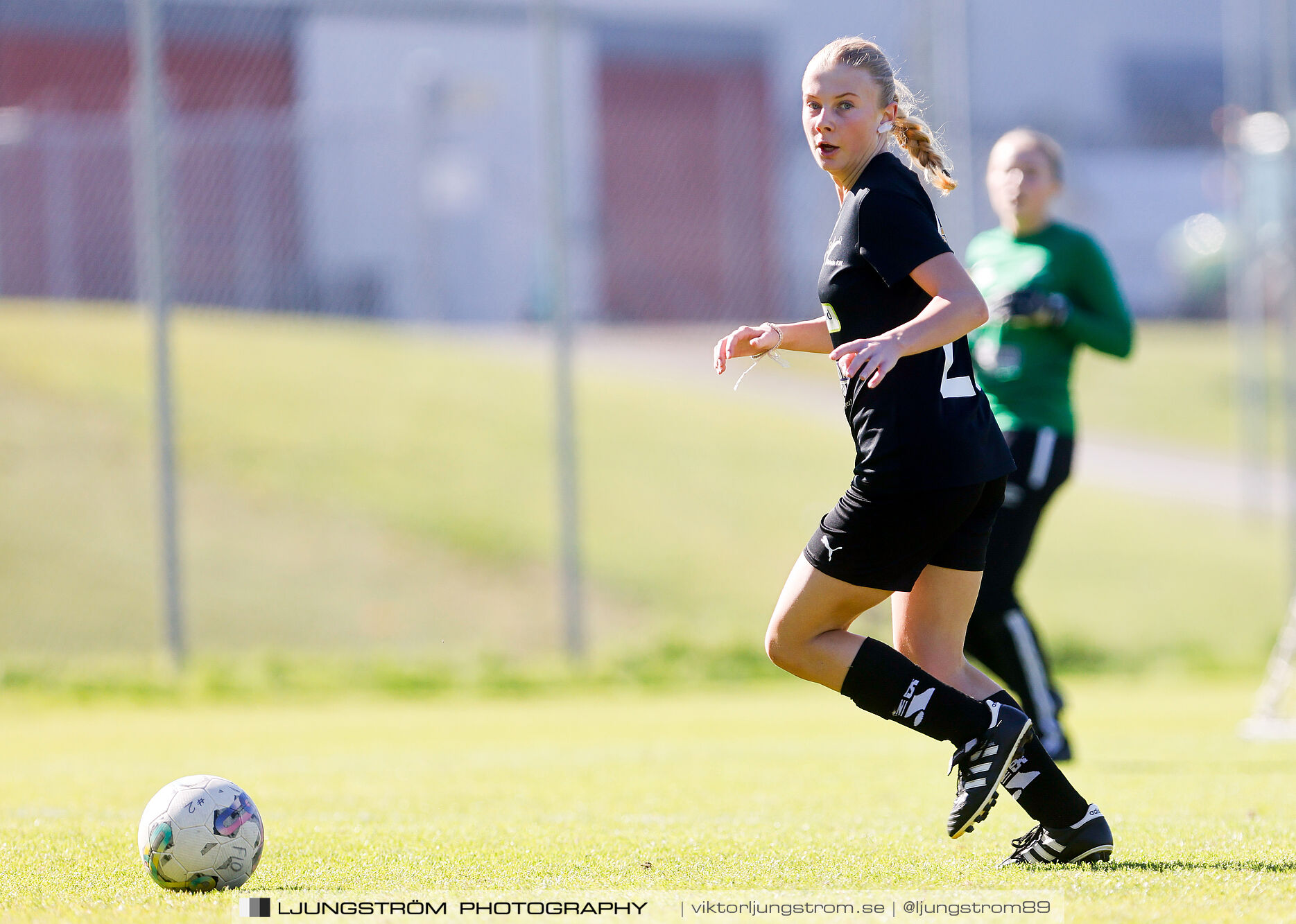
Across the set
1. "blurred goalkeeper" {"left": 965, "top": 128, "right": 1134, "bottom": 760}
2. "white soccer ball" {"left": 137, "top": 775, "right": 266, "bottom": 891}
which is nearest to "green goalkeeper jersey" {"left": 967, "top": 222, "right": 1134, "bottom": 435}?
"blurred goalkeeper" {"left": 965, "top": 128, "right": 1134, "bottom": 760}

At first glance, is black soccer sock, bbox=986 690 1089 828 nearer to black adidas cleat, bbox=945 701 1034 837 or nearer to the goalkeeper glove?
black adidas cleat, bbox=945 701 1034 837

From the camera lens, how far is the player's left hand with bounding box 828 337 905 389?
307 centimetres

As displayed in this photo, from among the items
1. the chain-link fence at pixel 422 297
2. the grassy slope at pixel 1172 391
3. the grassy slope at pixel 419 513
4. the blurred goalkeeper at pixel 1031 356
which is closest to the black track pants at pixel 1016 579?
the blurred goalkeeper at pixel 1031 356

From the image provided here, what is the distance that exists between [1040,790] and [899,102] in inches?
63.7

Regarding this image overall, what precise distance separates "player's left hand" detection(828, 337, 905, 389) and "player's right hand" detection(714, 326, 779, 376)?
45 cm

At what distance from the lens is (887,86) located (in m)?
3.46

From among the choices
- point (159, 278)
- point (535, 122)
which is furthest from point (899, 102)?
point (535, 122)

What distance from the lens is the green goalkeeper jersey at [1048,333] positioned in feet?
18.4

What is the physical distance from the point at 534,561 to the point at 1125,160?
8.85 metres

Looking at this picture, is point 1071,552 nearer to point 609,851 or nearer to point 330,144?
point 330,144

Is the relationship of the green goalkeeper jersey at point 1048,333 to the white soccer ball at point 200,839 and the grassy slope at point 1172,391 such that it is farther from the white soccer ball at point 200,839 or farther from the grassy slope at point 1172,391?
the grassy slope at point 1172,391

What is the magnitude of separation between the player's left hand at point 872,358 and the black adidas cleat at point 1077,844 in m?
1.18

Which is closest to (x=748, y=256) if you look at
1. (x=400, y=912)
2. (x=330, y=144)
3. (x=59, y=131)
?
(x=330, y=144)

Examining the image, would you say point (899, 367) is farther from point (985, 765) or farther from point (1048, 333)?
point (1048, 333)
